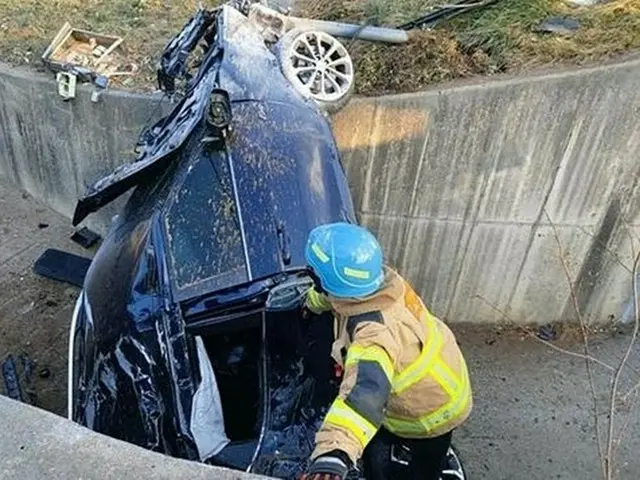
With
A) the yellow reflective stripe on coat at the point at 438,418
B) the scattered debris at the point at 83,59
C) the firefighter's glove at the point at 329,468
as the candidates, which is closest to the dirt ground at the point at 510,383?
the scattered debris at the point at 83,59

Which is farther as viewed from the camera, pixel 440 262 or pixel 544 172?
pixel 440 262

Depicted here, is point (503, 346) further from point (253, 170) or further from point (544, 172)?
point (253, 170)

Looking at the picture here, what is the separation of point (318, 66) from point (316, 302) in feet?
7.83

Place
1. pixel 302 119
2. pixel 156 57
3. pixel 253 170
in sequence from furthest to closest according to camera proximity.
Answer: pixel 156 57
pixel 302 119
pixel 253 170

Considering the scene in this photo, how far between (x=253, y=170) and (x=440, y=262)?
9.93 ft

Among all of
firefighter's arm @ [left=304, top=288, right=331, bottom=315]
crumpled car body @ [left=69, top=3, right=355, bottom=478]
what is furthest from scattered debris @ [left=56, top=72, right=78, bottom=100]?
firefighter's arm @ [left=304, top=288, right=331, bottom=315]

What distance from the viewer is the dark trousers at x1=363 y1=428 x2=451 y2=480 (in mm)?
3395

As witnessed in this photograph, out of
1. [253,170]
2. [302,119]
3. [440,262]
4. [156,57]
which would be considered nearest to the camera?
[253,170]

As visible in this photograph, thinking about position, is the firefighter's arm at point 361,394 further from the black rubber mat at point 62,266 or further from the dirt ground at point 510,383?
the black rubber mat at point 62,266

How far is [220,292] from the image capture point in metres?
3.38

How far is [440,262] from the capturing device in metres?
6.43

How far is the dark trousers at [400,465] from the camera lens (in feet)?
11.1

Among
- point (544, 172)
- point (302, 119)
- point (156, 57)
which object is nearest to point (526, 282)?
point (544, 172)

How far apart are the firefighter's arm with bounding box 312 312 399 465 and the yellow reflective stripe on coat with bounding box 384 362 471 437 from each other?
47 centimetres
